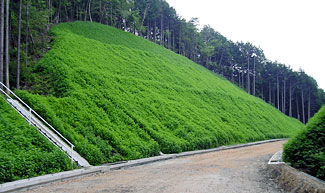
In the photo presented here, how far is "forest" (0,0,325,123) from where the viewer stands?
21.7m

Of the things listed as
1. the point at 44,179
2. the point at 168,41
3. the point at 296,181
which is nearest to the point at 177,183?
the point at 296,181

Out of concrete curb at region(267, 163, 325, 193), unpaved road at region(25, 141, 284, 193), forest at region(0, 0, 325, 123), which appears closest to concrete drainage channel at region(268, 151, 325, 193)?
concrete curb at region(267, 163, 325, 193)

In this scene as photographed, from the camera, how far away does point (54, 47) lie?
24484mm

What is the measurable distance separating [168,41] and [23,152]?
51356 millimetres

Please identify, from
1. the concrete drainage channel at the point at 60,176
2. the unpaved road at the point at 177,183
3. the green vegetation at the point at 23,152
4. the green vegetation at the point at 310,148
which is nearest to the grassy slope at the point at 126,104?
the concrete drainage channel at the point at 60,176

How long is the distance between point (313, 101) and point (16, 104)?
3095 inches

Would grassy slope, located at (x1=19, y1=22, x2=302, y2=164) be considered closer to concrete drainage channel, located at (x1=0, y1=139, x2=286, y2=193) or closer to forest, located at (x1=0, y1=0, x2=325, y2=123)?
concrete drainage channel, located at (x1=0, y1=139, x2=286, y2=193)

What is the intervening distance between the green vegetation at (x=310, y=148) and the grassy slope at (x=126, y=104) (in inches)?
288

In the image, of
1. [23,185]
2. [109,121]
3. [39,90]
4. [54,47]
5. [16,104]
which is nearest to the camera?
[23,185]

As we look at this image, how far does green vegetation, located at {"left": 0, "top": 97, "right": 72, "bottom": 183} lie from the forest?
717cm

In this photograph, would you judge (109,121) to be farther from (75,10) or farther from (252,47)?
(252,47)

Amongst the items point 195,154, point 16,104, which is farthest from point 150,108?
point 16,104

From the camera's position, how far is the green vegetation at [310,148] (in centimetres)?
848

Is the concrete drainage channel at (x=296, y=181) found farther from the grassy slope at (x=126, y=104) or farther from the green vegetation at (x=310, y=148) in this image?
the grassy slope at (x=126, y=104)
